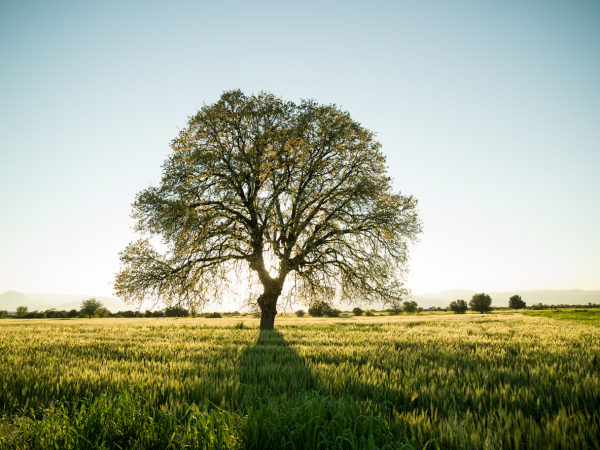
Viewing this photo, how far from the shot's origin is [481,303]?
76.5 metres

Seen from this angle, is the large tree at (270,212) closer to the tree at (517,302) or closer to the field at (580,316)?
the field at (580,316)

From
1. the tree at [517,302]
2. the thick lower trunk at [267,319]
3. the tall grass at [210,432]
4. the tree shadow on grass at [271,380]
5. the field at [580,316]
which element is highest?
the tall grass at [210,432]

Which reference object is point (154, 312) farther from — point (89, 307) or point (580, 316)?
point (580, 316)

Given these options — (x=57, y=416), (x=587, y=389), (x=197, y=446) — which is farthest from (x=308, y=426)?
(x=587, y=389)

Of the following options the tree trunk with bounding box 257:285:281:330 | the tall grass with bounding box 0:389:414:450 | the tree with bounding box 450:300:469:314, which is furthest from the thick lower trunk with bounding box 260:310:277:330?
the tree with bounding box 450:300:469:314

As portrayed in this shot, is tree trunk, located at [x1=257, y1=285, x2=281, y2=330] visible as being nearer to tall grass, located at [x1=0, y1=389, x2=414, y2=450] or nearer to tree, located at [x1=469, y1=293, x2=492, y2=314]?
tall grass, located at [x1=0, y1=389, x2=414, y2=450]

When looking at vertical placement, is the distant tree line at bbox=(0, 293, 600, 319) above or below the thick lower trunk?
below

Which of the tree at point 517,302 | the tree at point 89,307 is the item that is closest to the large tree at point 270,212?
the tree at point 89,307

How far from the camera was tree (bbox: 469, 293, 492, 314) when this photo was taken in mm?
76000

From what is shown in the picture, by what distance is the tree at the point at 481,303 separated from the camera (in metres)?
76.0

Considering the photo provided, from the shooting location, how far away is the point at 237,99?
17.1m

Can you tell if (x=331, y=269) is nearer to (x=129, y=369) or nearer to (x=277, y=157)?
(x=277, y=157)

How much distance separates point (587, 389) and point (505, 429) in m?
1.97

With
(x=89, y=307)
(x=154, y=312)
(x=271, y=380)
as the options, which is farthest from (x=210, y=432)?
(x=89, y=307)
